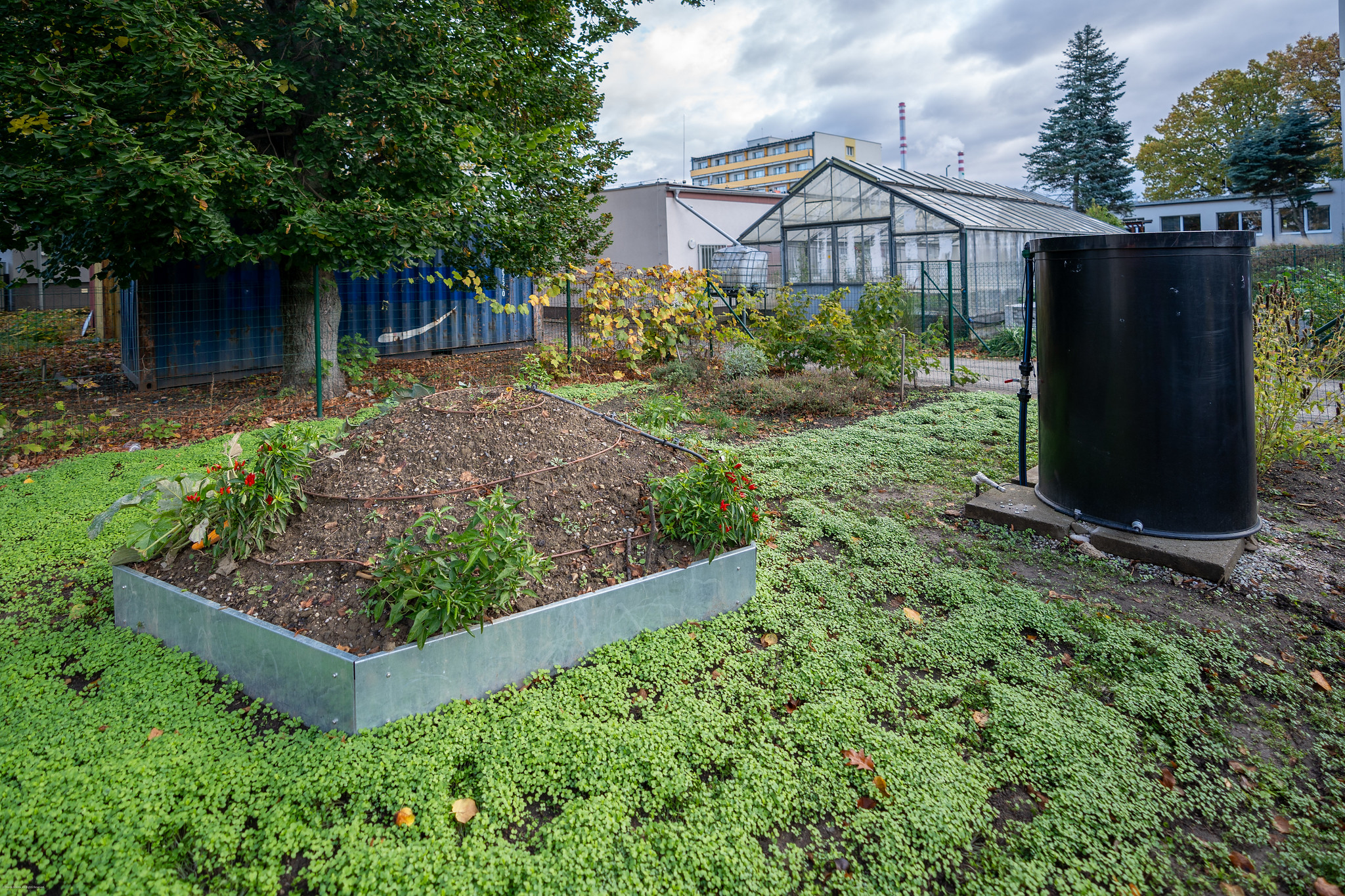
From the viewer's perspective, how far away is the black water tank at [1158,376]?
12.6 feet

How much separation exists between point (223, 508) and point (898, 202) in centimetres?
1726

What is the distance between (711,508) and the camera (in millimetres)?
3740

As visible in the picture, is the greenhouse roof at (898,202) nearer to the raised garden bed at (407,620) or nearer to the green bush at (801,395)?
the green bush at (801,395)

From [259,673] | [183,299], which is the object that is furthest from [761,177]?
[259,673]

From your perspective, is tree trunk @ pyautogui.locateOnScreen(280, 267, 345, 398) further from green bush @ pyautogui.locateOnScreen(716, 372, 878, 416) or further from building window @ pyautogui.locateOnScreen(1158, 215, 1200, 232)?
building window @ pyautogui.locateOnScreen(1158, 215, 1200, 232)

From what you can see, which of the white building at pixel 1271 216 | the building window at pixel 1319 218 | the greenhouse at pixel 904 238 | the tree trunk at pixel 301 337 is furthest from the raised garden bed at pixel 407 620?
the building window at pixel 1319 218

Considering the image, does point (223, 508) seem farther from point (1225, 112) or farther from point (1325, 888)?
point (1225, 112)

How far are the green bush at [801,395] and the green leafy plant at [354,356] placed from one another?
205 inches

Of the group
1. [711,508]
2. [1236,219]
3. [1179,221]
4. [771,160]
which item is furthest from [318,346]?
[771,160]

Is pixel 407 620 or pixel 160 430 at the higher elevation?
pixel 160 430

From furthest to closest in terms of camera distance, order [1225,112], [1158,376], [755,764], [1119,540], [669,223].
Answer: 1. [1225,112]
2. [669,223]
3. [1119,540]
4. [1158,376]
5. [755,764]

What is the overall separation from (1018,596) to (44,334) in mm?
12262

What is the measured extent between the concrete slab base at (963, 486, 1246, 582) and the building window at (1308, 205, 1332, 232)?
3814 cm

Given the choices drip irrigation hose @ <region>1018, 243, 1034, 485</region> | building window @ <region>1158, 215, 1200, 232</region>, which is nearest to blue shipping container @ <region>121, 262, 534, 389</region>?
drip irrigation hose @ <region>1018, 243, 1034, 485</region>
